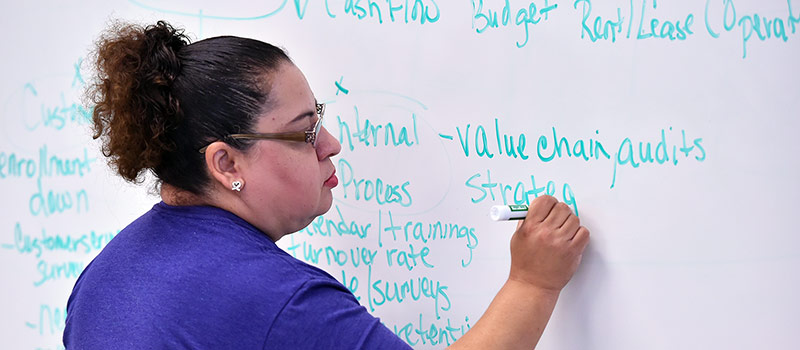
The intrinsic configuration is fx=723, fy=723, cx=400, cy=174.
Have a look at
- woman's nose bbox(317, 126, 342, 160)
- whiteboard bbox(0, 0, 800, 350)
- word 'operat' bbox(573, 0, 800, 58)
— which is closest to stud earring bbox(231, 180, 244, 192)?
woman's nose bbox(317, 126, 342, 160)

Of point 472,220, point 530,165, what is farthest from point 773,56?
point 472,220

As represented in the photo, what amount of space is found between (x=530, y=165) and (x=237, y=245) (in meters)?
0.38

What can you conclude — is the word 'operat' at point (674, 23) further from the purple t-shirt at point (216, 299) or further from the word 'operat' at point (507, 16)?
the purple t-shirt at point (216, 299)

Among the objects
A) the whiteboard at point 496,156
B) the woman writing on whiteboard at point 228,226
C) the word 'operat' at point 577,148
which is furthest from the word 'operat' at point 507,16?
the woman writing on whiteboard at point 228,226

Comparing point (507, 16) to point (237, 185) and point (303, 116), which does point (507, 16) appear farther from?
point (237, 185)

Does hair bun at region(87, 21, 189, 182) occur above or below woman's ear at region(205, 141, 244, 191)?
above

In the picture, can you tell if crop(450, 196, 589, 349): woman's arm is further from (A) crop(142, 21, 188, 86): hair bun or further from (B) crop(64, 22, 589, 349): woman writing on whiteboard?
(A) crop(142, 21, 188, 86): hair bun

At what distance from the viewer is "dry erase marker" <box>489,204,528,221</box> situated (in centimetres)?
84

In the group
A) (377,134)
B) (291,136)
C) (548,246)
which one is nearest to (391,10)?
(377,134)

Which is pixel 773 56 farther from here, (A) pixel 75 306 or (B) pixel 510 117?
(A) pixel 75 306

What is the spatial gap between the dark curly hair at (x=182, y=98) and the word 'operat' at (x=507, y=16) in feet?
0.90

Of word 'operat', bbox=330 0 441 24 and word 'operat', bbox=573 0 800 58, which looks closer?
word 'operat', bbox=573 0 800 58

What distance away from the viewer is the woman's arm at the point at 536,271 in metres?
0.81

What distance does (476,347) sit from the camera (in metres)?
0.78
